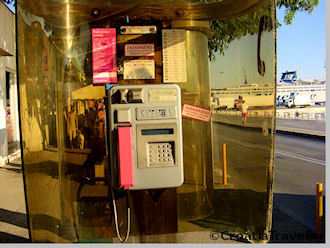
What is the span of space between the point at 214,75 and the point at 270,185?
1.06m

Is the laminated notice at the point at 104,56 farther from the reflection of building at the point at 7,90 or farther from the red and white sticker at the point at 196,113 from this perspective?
the reflection of building at the point at 7,90

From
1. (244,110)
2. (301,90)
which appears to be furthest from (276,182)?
(301,90)

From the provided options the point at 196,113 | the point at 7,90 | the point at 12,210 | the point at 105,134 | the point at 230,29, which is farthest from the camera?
the point at 7,90

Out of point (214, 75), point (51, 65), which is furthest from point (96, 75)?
point (214, 75)

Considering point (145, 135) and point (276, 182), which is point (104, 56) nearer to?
point (145, 135)

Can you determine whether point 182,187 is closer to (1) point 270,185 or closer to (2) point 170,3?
(1) point 270,185

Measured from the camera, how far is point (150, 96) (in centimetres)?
355

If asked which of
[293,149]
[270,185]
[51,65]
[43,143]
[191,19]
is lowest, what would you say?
[293,149]

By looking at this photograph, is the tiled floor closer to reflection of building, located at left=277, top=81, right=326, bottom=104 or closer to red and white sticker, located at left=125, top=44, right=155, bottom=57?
red and white sticker, located at left=125, top=44, right=155, bottom=57

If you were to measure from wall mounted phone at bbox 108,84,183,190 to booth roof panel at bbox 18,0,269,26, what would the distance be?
710 mm

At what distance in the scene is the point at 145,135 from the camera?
3.53 meters

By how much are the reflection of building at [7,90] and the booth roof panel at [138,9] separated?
8.39 m

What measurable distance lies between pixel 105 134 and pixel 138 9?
1042 millimetres

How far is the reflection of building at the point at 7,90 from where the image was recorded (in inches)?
490
